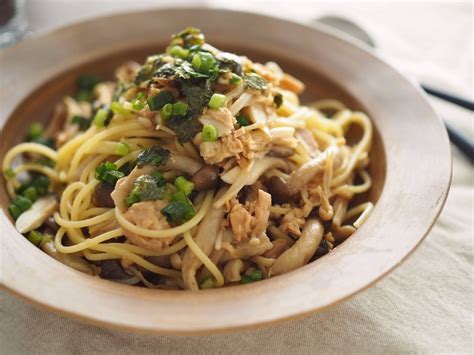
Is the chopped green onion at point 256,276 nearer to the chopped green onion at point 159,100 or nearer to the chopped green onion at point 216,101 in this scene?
the chopped green onion at point 216,101

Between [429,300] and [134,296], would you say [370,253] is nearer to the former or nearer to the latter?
[429,300]

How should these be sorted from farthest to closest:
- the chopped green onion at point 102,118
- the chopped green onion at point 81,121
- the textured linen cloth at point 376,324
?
the chopped green onion at point 81,121 → the chopped green onion at point 102,118 → the textured linen cloth at point 376,324

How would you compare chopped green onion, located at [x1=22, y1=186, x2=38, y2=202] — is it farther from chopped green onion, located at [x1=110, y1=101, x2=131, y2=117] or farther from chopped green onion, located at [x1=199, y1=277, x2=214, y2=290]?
chopped green onion, located at [x1=199, y1=277, x2=214, y2=290]

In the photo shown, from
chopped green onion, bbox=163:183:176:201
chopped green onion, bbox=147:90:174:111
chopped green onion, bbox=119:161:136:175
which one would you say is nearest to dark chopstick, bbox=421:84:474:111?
chopped green onion, bbox=147:90:174:111

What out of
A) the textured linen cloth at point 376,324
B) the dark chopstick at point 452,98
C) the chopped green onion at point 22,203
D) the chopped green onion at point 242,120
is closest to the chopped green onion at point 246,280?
the textured linen cloth at point 376,324

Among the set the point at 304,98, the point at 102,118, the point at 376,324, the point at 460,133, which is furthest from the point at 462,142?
the point at 102,118

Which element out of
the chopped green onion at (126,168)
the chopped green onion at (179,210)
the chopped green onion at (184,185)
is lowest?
the chopped green onion at (126,168)
